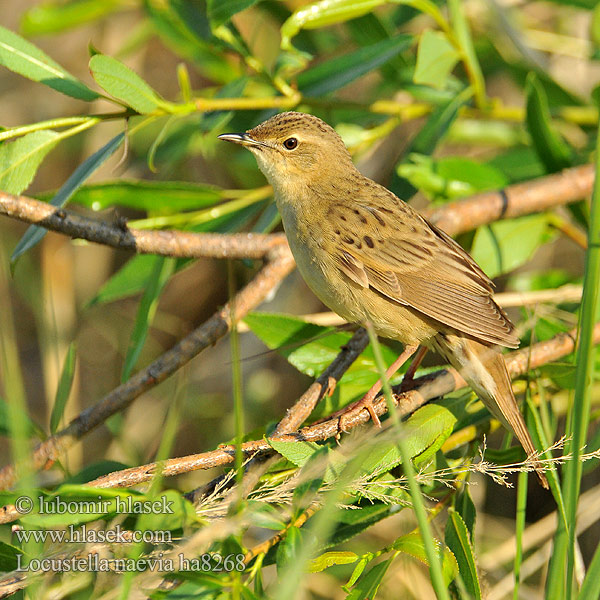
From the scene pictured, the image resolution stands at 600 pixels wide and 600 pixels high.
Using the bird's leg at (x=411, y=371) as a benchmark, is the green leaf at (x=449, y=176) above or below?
above

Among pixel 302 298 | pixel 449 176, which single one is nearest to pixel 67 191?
pixel 449 176

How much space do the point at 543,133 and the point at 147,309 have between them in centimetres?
212

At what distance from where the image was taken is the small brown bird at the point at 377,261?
290 cm

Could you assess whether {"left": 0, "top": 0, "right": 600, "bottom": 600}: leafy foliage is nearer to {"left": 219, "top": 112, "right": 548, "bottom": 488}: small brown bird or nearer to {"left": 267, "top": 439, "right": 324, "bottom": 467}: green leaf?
{"left": 267, "top": 439, "right": 324, "bottom": 467}: green leaf

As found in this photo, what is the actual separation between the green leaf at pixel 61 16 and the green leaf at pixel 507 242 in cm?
271

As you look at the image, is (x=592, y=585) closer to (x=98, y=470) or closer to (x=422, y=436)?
(x=422, y=436)

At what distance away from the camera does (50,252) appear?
5.81 meters

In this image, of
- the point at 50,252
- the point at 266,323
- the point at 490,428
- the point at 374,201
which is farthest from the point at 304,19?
the point at 50,252

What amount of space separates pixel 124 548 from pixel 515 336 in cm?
161

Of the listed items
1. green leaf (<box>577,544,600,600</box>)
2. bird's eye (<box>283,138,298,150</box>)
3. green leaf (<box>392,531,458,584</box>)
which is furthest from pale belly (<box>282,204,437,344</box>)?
green leaf (<box>577,544,600,600</box>)

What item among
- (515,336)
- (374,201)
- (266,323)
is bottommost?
(515,336)

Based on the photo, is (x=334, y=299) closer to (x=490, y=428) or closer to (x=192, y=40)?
(x=490, y=428)

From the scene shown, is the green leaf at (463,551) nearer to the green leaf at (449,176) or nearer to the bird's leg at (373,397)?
the bird's leg at (373,397)

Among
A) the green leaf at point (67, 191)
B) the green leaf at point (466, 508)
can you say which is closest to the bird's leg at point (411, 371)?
the green leaf at point (466, 508)
